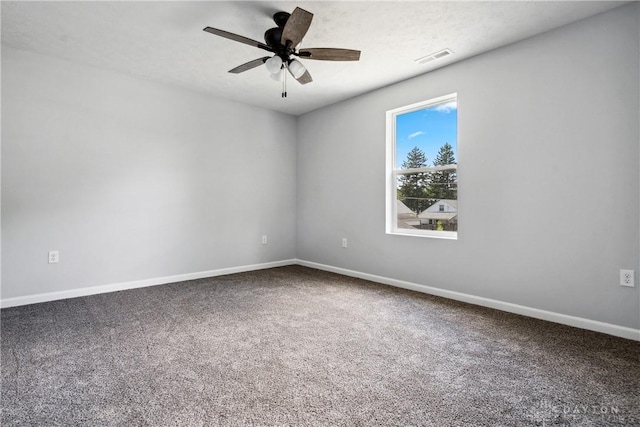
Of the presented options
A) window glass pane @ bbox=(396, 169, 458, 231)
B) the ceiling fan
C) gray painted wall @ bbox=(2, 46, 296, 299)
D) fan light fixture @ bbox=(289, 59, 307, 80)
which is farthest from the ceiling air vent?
gray painted wall @ bbox=(2, 46, 296, 299)

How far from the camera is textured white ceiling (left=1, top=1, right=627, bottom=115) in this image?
2.42 metres

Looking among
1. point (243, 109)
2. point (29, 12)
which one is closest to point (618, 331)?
point (243, 109)

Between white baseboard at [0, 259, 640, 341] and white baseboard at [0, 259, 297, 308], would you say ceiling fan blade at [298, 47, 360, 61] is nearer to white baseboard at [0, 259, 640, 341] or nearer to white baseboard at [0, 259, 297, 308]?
white baseboard at [0, 259, 640, 341]

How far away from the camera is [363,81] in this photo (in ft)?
12.5

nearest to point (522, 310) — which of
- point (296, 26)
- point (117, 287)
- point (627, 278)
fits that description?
point (627, 278)

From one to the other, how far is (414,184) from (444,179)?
387 millimetres

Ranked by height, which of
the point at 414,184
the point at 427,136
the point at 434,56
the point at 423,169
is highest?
the point at 434,56

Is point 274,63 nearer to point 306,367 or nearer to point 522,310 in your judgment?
point 306,367

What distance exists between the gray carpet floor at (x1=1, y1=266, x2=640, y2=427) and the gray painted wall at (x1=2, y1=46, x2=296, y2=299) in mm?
656

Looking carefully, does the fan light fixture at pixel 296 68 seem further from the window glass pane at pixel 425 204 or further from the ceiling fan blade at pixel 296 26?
the window glass pane at pixel 425 204

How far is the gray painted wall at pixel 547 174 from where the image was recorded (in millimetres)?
2367

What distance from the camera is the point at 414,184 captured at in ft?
12.7

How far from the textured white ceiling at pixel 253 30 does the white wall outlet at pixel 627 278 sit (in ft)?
6.36

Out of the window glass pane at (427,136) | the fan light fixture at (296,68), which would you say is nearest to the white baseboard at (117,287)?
the window glass pane at (427,136)
